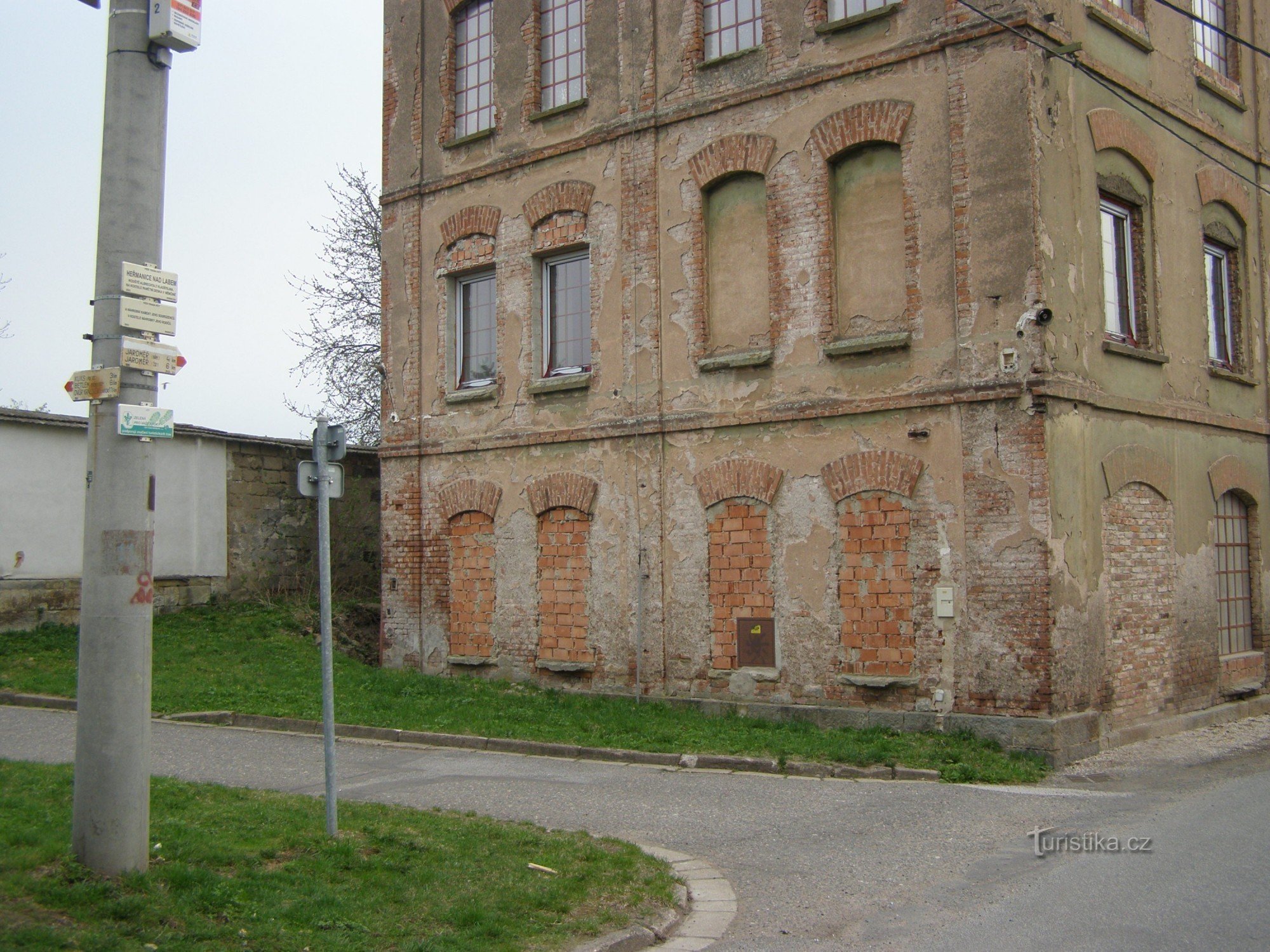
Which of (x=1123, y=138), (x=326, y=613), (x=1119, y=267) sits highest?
(x=1123, y=138)

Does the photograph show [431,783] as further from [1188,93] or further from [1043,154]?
[1188,93]

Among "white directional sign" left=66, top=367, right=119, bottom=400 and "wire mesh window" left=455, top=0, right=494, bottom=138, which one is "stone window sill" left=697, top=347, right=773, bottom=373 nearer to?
"wire mesh window" left=455, top=0, right=494, bottom=138

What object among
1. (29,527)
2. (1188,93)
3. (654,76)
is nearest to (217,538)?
(29,527)

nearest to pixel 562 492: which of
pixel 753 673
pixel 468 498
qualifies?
pixel 468 498

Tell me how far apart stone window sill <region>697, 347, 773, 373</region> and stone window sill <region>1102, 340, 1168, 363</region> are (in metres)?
3.82

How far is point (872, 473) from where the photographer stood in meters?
13.0

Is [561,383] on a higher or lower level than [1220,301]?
lower

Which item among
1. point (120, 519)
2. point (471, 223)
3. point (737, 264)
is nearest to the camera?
point (120, 519)

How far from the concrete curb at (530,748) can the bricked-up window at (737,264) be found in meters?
5.30

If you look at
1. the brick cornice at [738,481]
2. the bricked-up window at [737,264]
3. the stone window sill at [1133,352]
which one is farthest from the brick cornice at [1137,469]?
the bricked-up window at [737,264]

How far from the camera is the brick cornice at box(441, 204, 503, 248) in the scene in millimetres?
17297

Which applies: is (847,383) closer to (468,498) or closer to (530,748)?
(530,748)

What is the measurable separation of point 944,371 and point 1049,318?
1210 mm

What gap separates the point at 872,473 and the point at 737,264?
11.1ft
